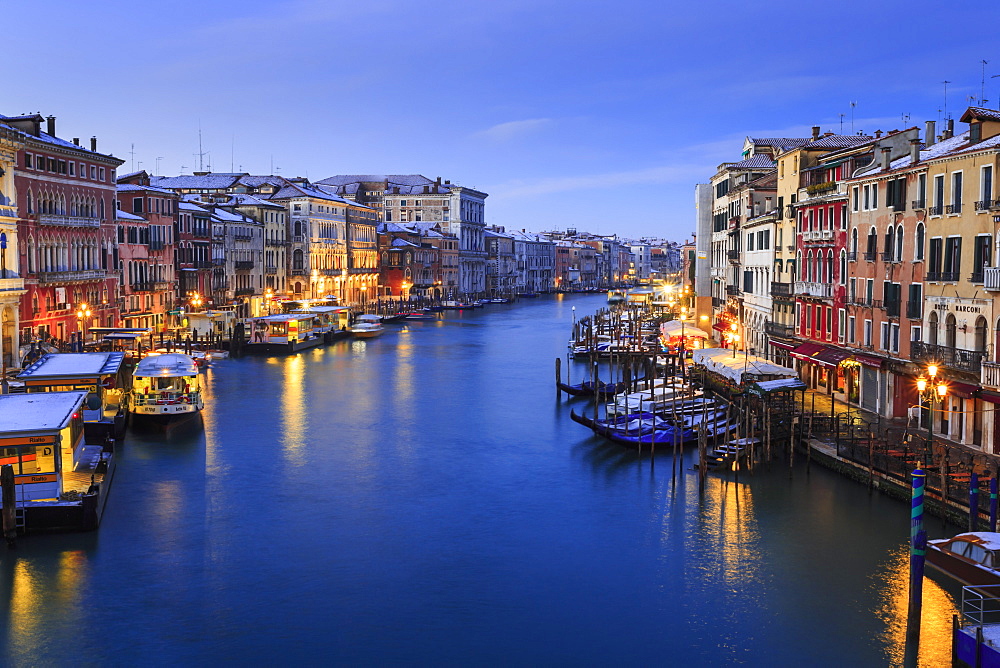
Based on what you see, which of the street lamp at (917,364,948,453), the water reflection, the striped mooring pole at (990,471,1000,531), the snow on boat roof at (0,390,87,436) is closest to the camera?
the water reflection

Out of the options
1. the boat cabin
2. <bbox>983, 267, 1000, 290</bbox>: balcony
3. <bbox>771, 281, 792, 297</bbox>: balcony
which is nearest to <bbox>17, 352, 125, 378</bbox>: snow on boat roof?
the boat cabin

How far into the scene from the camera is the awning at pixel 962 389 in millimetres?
19748

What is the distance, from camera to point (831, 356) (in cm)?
2656

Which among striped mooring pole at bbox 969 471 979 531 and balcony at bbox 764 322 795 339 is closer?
striped mooring pole at bbox 969 471 979 531

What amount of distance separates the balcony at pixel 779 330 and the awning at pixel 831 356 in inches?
122

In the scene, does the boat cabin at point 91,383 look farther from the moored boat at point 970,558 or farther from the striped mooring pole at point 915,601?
the striped mooring pole at point 915,601

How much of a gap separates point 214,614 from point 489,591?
3.90 metres

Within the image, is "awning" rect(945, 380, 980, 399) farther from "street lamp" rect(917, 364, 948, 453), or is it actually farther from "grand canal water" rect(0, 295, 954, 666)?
"grand canal water" rect(0, 295, 954, 666)

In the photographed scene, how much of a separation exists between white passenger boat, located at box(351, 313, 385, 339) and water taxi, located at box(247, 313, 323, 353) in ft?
15.9

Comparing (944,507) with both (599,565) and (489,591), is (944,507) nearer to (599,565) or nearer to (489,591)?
(599,565)

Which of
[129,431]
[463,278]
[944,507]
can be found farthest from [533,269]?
[944,507]

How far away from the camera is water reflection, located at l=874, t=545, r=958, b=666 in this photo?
12923 mm

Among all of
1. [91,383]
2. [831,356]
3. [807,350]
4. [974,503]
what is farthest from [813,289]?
[91,383]

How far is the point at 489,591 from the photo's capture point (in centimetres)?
1532
